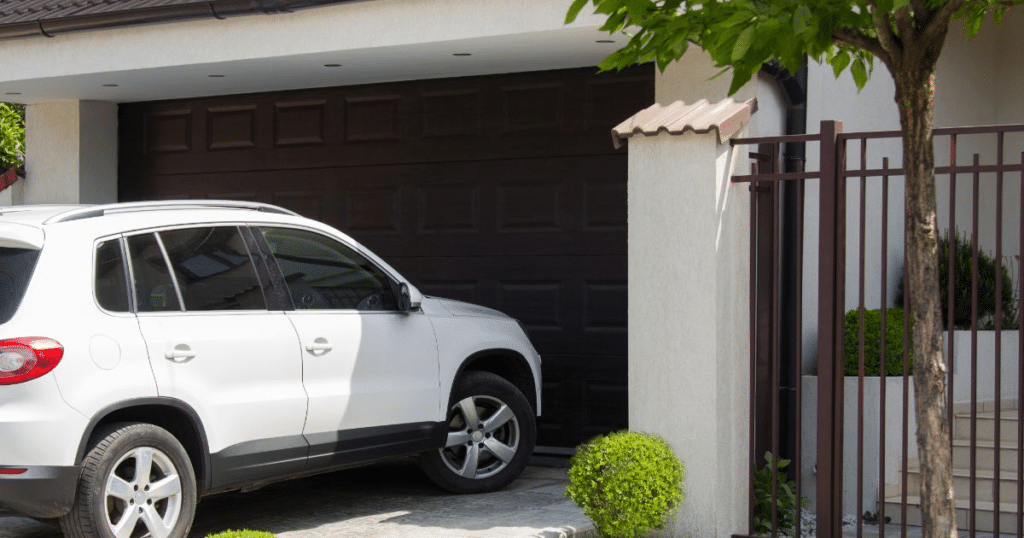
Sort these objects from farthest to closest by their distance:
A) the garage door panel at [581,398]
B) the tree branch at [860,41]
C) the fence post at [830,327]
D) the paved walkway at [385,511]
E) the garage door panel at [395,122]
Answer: the garage door panel at [395,122] < the garage door panel at [581,398] < the paved walkway at [385,511] < the fence post at [830,327] < the tree branch at [860,41]

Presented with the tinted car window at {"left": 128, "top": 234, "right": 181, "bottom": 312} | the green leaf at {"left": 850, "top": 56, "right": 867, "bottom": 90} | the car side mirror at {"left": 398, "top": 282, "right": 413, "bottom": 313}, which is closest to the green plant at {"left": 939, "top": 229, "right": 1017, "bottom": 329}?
the car side mirror at {"left": 398, "top": 282, "right": 413, "bottom": 313}

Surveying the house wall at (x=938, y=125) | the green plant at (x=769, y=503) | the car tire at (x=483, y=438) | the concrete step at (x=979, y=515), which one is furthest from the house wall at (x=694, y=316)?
the house wall at (x=938, y=125)

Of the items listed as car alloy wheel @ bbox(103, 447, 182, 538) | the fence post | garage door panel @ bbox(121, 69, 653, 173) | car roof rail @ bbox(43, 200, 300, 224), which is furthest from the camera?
garage door panel @ bbox(121, 69, 653, 173)

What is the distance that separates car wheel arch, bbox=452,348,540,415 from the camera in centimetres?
879

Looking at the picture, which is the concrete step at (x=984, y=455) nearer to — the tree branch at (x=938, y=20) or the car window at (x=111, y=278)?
the tree branch at (x=938, y=20)

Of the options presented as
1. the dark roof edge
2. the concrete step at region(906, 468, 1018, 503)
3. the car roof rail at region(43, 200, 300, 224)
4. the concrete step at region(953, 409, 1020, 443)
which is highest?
the dark roof edge

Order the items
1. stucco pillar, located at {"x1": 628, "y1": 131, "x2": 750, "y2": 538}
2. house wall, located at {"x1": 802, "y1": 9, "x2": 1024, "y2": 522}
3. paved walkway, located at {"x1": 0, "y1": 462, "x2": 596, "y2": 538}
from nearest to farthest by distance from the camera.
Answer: stucco pillar, located at {"x1": 628, "y1": 131, "x2": 750, "y2": 538}, paved walkway, located at {"x1": 0, "y1": 462, "x2": 596, "y2": 538}, house wall, located at {"x1": 802, "y1": 9, "x2": 1024, "y2": 522}

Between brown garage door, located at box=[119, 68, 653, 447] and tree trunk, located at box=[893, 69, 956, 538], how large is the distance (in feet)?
15.8

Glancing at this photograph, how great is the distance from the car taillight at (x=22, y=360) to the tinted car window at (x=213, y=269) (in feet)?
3.08

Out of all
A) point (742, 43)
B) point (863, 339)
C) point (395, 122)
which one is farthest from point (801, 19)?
point (395, 122)

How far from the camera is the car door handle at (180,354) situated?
6598 millimetres

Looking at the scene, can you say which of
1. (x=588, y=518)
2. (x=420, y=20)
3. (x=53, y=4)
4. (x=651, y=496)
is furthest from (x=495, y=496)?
(x=53, y=4)

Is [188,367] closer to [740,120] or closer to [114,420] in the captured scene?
[114,420]

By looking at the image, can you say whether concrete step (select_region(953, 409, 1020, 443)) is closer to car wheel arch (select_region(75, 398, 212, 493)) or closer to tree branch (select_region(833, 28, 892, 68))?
tree branch (select_region(833, 28, 892, 68))
